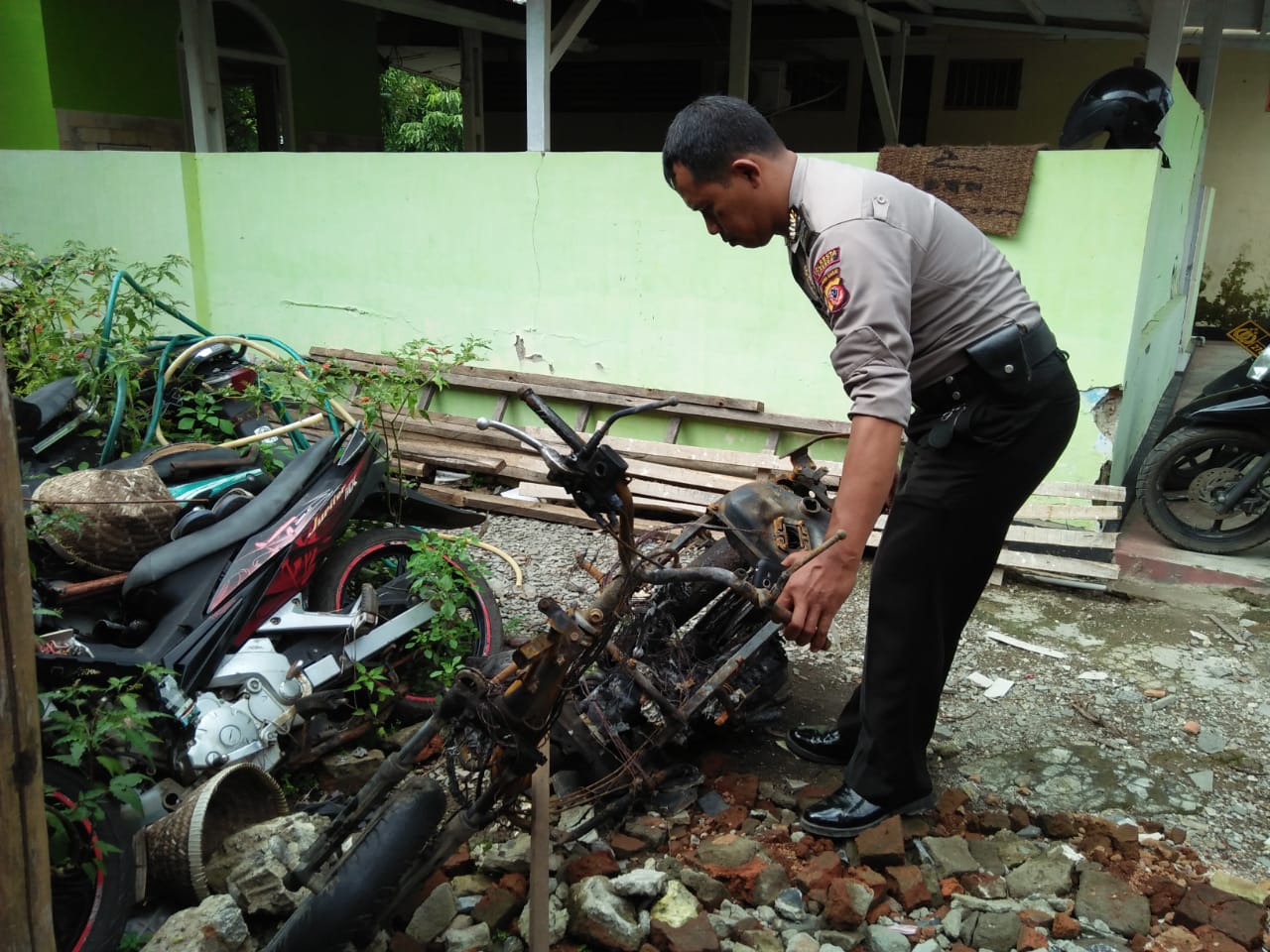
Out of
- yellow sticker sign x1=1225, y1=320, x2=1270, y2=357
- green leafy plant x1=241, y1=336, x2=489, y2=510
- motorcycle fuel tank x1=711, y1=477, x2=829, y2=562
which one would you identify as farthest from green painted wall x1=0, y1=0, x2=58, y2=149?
yellow sticker sign x1=1225, y1=320, x2=1270, y2=357

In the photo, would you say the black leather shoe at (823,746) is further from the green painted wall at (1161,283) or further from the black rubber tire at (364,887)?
the green painted wall at (1161,283)

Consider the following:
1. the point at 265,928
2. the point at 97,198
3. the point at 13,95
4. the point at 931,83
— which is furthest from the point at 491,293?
the point at 931,83

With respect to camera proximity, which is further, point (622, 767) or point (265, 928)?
point (622, 767)

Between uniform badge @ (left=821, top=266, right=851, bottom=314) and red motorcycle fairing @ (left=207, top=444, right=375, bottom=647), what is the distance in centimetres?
172

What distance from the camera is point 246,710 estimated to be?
8.73 feet

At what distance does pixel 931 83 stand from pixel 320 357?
833 cm

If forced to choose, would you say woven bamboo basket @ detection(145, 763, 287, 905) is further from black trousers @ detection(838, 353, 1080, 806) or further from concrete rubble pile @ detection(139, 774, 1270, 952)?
black trousers @ detection(838, 353, 1080, 806)

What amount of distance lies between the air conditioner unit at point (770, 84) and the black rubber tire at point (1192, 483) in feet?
25.6

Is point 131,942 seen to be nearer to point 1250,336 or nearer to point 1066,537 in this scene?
point 1066,537

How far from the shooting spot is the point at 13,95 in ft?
27.6

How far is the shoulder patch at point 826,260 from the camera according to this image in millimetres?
2059

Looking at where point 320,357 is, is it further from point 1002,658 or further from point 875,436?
point 875,436

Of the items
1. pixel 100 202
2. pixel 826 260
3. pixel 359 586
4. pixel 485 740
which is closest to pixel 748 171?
pixel 826 260

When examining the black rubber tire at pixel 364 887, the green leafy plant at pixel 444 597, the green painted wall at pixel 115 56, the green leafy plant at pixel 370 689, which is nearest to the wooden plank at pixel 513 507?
the green leafy plant at pixel 444 597
